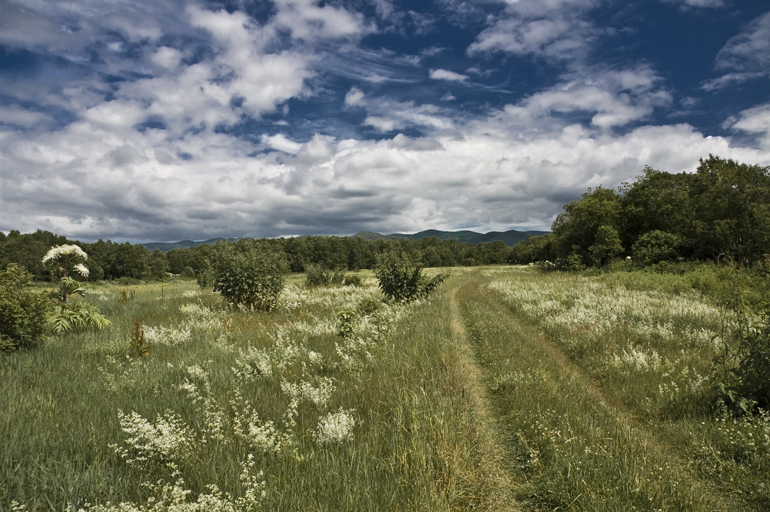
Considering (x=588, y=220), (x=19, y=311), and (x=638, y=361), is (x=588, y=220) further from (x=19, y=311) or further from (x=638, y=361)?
(x=19, y=311)

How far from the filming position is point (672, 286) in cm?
1969

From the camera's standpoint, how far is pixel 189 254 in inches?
4865

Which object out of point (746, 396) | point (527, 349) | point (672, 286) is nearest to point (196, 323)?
point (527, 349)

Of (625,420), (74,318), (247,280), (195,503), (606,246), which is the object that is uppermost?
(606,246)

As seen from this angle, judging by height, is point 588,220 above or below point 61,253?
above

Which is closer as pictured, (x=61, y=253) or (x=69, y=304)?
(x=69, y=304)

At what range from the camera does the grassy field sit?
3217 millimetres

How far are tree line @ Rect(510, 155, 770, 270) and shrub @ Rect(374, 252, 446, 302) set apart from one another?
18.0 meters

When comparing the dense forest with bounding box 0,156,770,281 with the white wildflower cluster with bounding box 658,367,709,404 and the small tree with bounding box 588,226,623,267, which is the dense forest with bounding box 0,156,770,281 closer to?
the small tree with bounding box 588,226,623,267

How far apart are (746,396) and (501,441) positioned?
4118 millimetres

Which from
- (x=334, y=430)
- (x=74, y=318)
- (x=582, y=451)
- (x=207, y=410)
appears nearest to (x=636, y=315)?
(x=582, y=451)

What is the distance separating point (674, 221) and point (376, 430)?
4019 centimetres

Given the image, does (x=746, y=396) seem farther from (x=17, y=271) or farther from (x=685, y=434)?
(x=17, y=271)

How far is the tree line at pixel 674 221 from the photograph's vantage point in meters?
24.6
